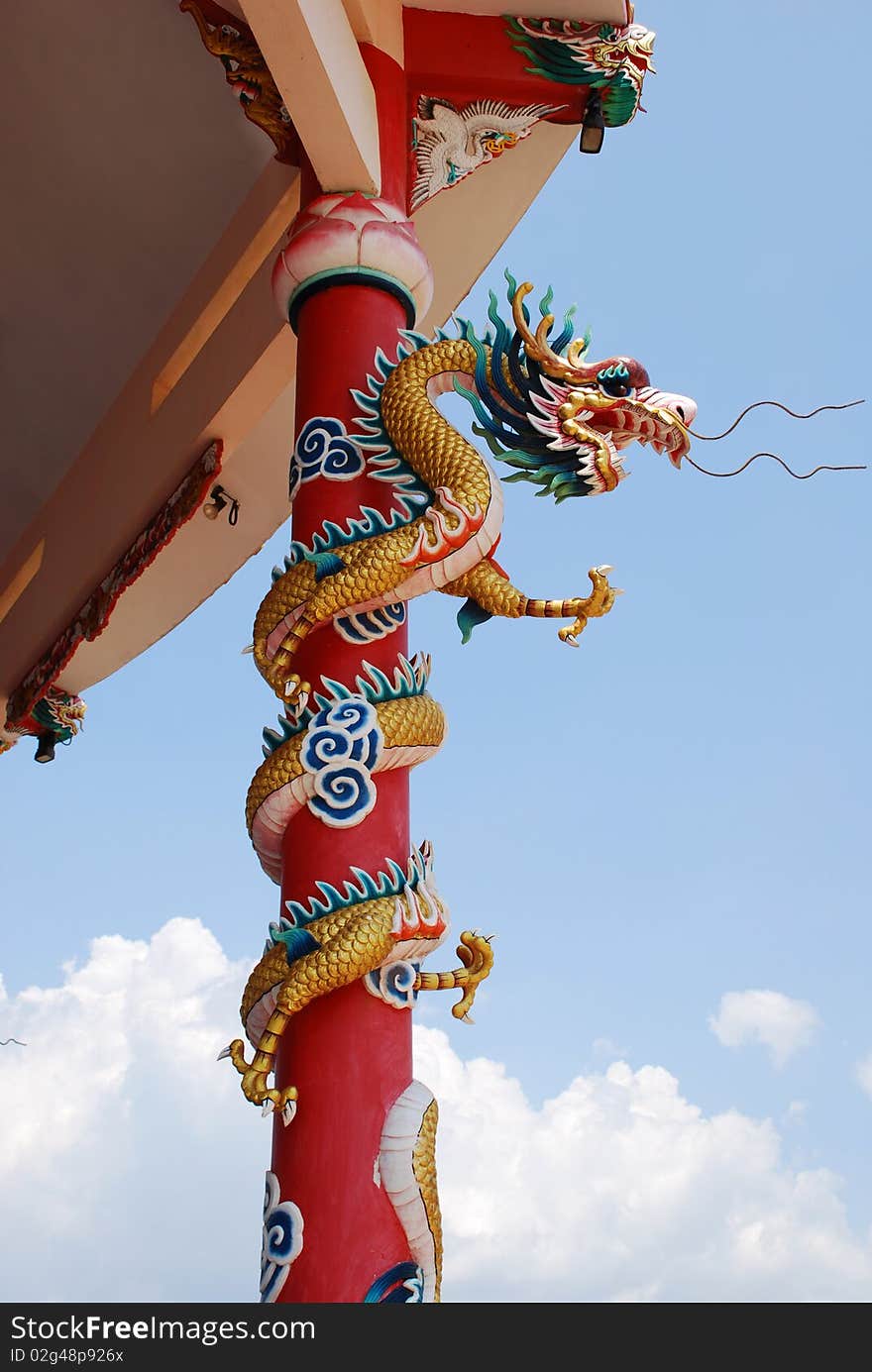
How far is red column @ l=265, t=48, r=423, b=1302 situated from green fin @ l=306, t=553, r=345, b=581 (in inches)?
4.7

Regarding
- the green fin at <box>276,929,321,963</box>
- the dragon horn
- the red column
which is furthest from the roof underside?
the green fin at <box>276,929,321,963</box>

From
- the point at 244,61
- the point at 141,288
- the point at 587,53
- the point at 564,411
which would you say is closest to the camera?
the point at 564,411

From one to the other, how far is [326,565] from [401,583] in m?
0.18

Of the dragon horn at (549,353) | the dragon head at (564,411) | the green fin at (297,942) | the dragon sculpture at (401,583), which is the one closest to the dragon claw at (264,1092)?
the dragon sculpture at (401,583)

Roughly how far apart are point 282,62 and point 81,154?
6.54 ft

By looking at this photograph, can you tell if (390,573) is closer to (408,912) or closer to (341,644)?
(341,644)

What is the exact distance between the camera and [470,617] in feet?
11.6

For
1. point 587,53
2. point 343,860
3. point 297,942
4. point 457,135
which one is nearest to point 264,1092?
point 297,942

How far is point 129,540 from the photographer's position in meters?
5.92

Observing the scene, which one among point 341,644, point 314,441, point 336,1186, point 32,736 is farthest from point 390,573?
point 32,736

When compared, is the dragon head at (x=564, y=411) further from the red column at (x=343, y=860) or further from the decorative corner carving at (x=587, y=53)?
the decorative corner carving at (x=587, y=53)

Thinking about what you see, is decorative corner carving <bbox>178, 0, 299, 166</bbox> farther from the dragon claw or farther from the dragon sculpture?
the dragon claw

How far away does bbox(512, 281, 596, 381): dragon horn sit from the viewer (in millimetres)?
3795

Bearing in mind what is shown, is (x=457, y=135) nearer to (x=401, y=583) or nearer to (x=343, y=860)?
(x=401, y=583)
